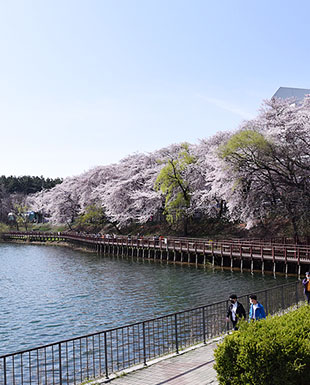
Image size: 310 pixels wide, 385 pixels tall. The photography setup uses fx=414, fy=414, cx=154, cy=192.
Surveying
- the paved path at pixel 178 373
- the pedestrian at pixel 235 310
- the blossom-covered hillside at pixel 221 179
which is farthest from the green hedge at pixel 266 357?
the blossom-covered hillside at pixel 221 179

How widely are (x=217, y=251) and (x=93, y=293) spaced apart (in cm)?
1630

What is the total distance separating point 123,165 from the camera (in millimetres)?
75812

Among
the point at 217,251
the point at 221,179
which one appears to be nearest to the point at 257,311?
the point at 221,179

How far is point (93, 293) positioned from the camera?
29.3 metres

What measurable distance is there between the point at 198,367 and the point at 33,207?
4167 inches

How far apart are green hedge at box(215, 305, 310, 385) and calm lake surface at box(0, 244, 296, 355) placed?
40.4 feet

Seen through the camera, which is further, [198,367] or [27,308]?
[27,308]

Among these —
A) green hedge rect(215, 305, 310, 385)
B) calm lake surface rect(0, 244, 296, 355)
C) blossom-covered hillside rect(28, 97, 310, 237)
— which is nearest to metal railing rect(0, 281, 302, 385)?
calm lake surface rect(0, 244, 296, 355)

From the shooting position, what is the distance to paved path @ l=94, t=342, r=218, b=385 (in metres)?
9.53

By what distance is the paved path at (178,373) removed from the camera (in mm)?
9531

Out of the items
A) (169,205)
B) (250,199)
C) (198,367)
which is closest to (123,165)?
(169,205)

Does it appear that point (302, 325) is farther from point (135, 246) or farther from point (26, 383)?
point (135, 246)

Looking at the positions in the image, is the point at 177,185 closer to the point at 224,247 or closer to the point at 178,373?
the point at 224,247

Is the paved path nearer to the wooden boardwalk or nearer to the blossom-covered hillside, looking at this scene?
the wooden boardwalk
